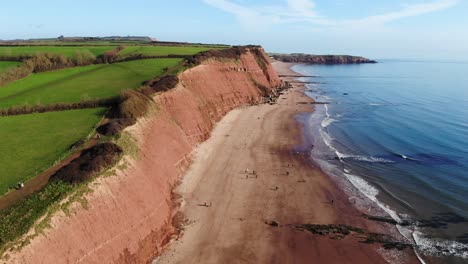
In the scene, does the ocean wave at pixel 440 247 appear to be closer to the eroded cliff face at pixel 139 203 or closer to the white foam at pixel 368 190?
the white foam at pixel 368 190

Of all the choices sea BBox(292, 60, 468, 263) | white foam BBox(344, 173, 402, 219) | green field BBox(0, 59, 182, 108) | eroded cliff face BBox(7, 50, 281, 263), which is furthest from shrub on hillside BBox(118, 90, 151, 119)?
white foam BBox(344, 173, 402, 219)

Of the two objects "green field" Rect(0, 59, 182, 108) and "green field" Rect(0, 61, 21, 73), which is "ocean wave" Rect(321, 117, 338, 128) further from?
"green field" Rect(0, 61, 21, 73)

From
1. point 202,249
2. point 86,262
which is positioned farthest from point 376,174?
point 86,262

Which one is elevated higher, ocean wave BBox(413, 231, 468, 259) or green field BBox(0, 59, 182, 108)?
green field BBox(0, 59, 182, 108)

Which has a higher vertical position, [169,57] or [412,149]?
[169,57]

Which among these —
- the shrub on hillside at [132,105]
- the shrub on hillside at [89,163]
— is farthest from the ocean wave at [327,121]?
the shrub on hillside at [89,163]

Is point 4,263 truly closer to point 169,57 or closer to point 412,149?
point 412,149
